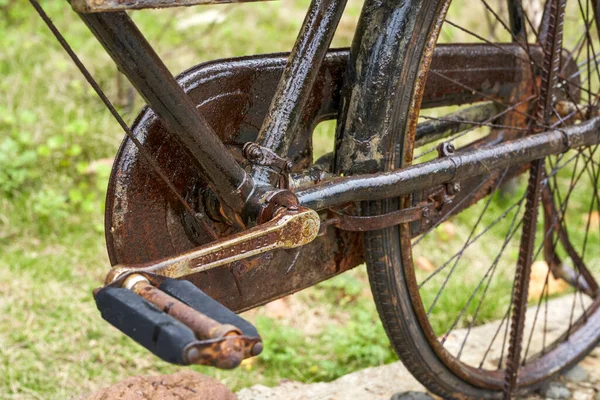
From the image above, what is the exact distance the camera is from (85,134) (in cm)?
400

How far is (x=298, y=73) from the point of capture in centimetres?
175

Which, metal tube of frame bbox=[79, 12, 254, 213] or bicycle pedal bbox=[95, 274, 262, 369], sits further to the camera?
metal tube of frame bbox=[79, 12, 254, 213]

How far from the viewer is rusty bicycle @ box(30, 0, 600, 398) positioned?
4.64ft

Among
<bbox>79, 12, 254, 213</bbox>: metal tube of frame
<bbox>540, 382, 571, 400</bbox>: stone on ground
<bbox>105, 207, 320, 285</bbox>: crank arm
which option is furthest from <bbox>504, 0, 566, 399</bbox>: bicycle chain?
<bbox>79, 12, 254, 213</bbox>: metal tube of frame

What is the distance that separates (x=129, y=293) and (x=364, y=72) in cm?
83

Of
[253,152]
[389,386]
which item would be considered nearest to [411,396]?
[389,386]

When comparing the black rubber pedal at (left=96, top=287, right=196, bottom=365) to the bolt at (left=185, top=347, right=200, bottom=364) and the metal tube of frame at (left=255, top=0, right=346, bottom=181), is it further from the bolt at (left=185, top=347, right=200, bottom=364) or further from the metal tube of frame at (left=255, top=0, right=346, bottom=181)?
the metal tube of frame at (left=255, top=0, right=346, bottom=181)

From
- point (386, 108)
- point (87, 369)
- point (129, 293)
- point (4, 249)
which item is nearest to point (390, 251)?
point (386, 108)

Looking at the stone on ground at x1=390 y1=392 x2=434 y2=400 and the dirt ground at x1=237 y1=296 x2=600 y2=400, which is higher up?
the dirt ground at x1=237 y1=296 x2=600 y2=400

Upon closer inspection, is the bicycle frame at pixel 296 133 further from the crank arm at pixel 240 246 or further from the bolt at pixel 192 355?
→ the bolt at pixel 192 355

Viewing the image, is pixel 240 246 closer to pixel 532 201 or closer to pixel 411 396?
pixel 532 201

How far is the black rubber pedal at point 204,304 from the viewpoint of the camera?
52.9 inches

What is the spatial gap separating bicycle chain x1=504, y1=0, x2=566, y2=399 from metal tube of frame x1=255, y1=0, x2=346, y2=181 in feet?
2.40

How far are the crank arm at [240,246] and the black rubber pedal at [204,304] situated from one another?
0.04 metres
